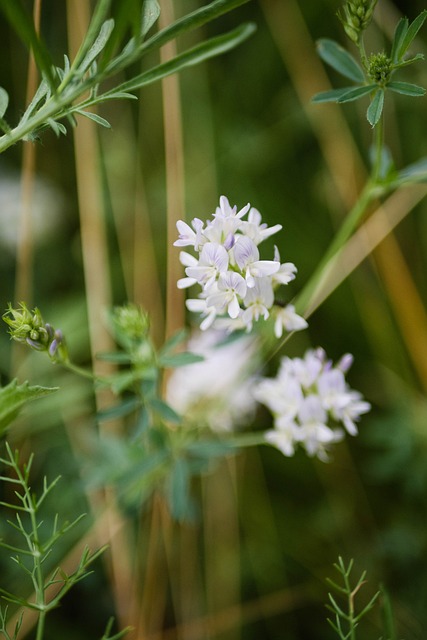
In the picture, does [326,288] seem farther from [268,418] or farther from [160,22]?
[160,22]

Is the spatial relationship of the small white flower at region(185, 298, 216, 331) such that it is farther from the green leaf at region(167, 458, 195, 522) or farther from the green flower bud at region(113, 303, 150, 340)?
the green leaf at region(167, 458, 195, 522)

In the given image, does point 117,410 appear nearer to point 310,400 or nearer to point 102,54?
point 310,400

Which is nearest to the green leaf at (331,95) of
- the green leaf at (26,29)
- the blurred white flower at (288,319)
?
the blurred white flower at (288,319)

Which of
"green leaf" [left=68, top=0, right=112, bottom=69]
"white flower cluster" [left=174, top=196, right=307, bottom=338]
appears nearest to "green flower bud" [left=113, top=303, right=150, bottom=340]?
"white flower cluster" [left=174, top=196, right=307, bottom=338]

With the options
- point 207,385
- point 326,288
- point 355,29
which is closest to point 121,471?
point 207,385

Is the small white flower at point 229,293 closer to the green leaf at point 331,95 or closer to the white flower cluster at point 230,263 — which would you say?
the white flower cluster at point 230,263
